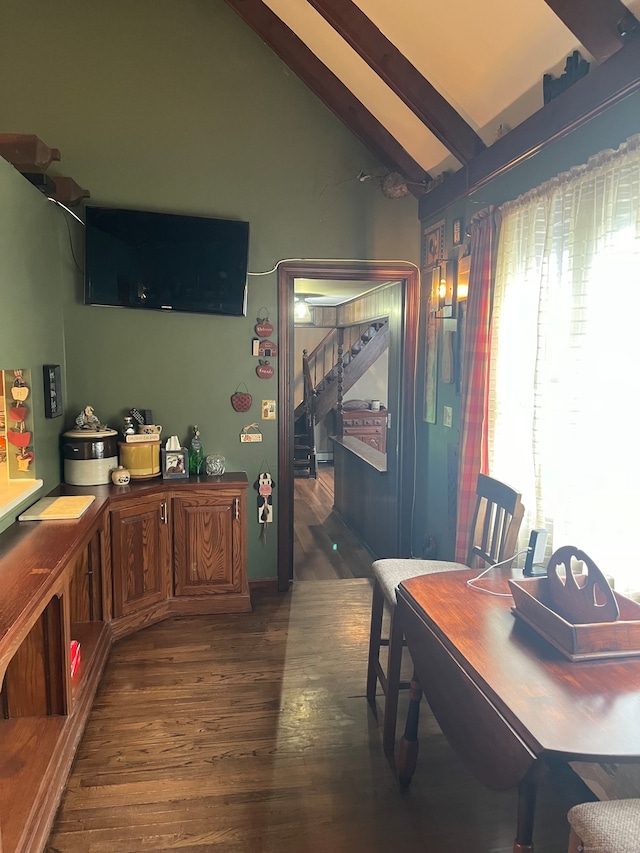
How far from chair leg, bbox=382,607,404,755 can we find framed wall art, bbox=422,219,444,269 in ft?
7.12

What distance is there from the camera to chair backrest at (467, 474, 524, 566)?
7.48 feet

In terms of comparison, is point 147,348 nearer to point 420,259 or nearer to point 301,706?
point 420,259

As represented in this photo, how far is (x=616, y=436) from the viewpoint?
76.8 inches

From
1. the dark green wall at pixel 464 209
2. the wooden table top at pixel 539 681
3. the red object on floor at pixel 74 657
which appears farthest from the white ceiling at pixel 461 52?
the red object on floor at pixel 74 657

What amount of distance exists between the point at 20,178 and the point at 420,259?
2272 millimetres

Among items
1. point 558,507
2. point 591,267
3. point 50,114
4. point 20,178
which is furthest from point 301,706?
point 50,114

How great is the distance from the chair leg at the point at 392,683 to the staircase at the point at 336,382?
496 cm

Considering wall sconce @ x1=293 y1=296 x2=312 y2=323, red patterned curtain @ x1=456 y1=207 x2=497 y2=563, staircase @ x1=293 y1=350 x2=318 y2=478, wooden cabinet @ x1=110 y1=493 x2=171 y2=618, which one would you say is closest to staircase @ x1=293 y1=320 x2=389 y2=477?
staircase @ x1=293 y1=350 x2=318 y2=478

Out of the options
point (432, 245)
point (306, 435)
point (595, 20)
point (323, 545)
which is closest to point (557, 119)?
point (595, 20)

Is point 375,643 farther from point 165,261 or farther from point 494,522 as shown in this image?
point 165,261

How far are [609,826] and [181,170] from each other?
11.4 ft

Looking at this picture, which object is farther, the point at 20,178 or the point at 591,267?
the point at 20,178

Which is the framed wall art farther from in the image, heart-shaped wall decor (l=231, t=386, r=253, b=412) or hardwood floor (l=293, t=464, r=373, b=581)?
hardwood floor (l=293, t=464, r=373, b=581)

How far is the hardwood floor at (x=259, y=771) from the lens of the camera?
1863 mm
